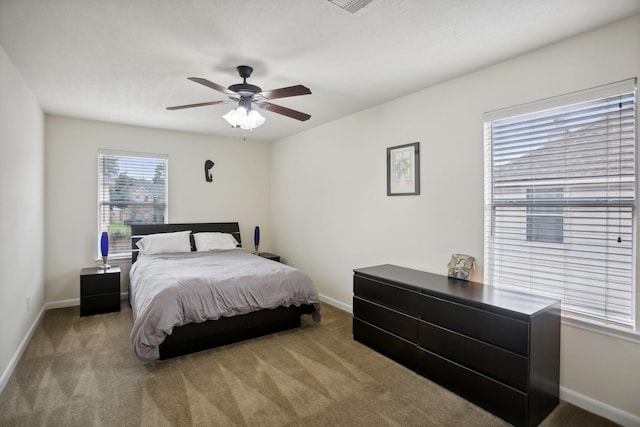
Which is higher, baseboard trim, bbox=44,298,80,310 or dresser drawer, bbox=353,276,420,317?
dresser drawer, bbox=353,276,420,317

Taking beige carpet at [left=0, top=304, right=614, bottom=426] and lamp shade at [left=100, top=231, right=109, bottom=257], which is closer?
beige carpet at [left=0, top=304, right=614, bottom=426]

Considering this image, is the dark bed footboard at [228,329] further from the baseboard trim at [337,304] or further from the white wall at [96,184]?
the white wall at [96,184]

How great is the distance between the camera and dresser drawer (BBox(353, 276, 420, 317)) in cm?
284

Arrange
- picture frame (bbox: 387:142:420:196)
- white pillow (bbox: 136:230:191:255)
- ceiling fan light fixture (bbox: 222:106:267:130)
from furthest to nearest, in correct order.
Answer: white pillow (bbox: 136:230:191:255), picture frame (bbox: 387:142:420:196), ceiling fan light fixture (bbox: 222:106:267:130)

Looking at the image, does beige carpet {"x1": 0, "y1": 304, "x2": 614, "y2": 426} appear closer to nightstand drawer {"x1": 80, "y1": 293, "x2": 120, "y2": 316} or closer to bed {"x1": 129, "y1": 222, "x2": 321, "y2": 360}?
bed {"x1": 129, "y1": 222, "x2": 321, "y2": 360}

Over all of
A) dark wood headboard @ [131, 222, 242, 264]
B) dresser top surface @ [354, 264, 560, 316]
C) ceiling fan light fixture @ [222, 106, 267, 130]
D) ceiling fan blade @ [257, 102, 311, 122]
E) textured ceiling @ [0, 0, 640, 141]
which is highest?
textured ceiling @ [0, 0, 640, 141]

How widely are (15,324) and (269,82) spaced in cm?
314

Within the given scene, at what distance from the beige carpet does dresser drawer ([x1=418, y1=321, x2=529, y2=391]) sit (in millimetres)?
282

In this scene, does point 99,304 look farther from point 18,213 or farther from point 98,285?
point 18,213

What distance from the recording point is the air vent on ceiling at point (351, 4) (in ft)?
6.24

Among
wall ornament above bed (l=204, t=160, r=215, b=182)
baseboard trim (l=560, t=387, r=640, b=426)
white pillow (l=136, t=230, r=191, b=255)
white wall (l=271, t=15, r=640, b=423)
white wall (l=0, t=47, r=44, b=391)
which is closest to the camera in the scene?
baseboard trim (l=560, t=387, r=640, b=426)

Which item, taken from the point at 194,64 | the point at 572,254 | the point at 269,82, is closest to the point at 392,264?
the point at 572,254

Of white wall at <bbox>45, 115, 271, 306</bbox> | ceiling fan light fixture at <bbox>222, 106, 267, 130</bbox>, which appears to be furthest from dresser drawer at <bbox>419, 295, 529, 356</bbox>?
white wall at <bbox>45, 115, 271, 306</bbox>

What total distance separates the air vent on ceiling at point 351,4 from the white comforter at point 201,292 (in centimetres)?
255
